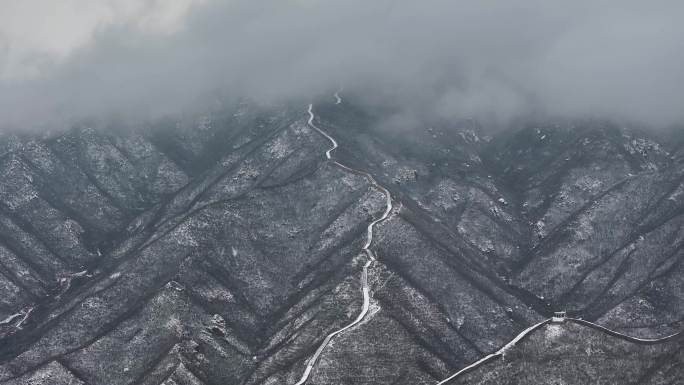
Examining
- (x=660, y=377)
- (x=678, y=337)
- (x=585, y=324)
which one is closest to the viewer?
(x=660, y=377)

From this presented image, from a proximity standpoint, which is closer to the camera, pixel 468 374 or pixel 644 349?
pixel 644 349

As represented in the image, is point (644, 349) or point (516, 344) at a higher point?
point (516, 344)

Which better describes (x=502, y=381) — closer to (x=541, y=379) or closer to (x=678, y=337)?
(x=541, y=379)

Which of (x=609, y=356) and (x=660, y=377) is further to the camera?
(x=609, y=356)

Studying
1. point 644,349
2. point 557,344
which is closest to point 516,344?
point 557,344

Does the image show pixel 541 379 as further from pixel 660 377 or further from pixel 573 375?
pixel 660 377

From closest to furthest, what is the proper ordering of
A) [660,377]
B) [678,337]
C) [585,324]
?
[660,377] → [678,337] → [585,324]

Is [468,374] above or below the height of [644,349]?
above

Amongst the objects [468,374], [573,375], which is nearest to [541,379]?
[573,375]

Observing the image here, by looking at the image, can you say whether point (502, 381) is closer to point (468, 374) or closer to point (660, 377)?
point (468, 374)
